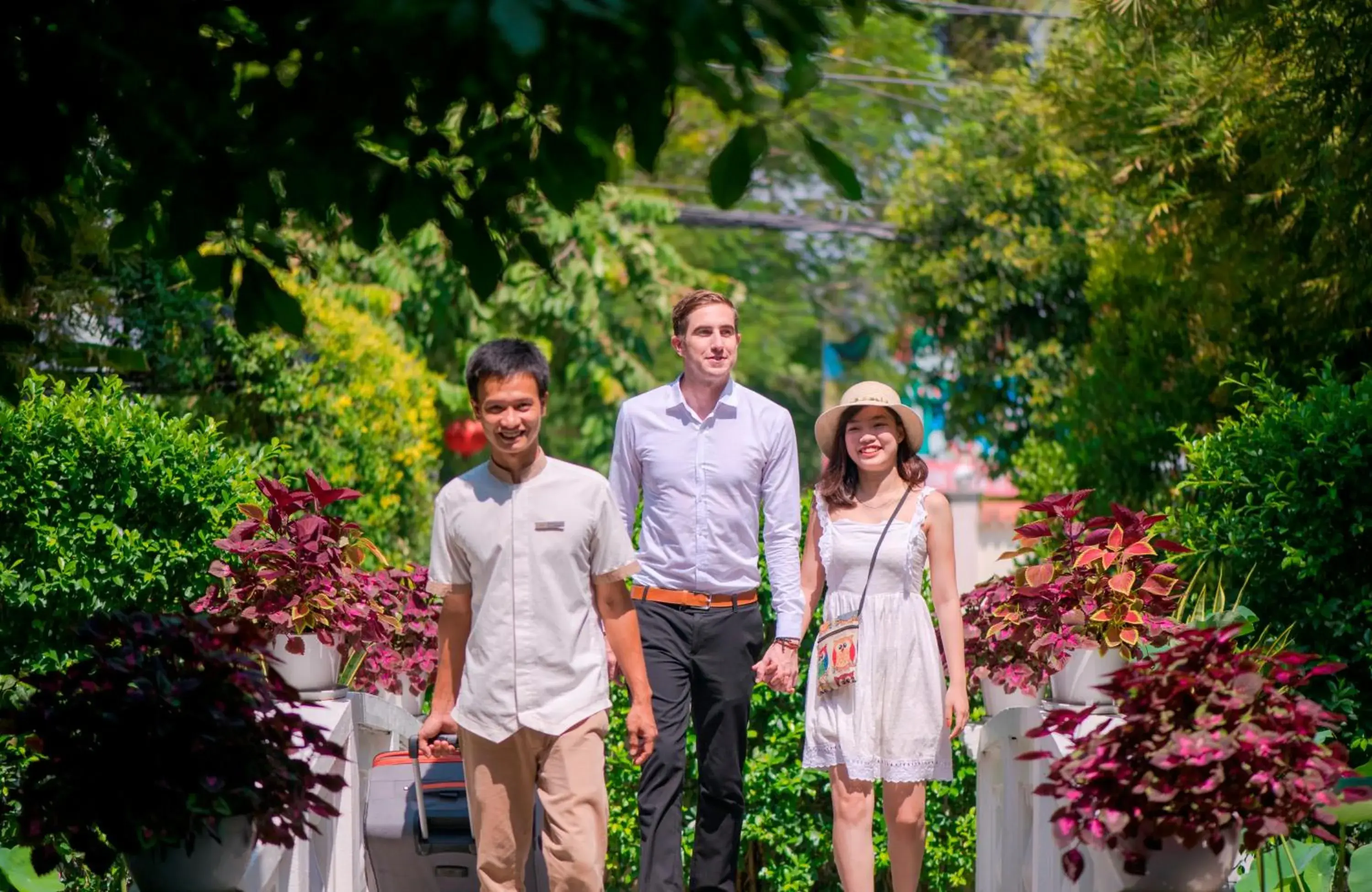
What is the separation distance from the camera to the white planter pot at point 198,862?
3926mm

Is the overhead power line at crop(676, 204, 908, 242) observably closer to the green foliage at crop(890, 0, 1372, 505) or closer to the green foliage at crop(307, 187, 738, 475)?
the green foliage at crop(890, 0, 1372, 505)

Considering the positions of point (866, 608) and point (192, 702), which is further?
point (866, 608)

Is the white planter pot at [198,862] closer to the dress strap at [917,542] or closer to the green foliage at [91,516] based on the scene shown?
the dress strap at [917,542]

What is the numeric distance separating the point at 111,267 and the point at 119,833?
6.39 meters

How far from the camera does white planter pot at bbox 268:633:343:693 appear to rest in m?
5.77

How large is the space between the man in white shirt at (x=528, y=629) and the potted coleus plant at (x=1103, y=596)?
1.41 metres

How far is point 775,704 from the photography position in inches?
276

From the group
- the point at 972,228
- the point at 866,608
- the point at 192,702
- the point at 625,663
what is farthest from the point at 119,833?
the point at 972,228

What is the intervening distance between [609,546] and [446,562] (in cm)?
47

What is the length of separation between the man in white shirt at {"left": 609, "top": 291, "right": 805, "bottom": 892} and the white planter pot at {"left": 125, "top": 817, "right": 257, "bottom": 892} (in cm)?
192

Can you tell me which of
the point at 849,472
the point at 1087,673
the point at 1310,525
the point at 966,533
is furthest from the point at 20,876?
the point at 966,533

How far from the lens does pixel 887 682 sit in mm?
5523

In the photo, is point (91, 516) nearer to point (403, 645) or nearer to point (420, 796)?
point (403, 645)

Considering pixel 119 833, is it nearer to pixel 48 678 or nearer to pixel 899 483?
pixel 48 678
